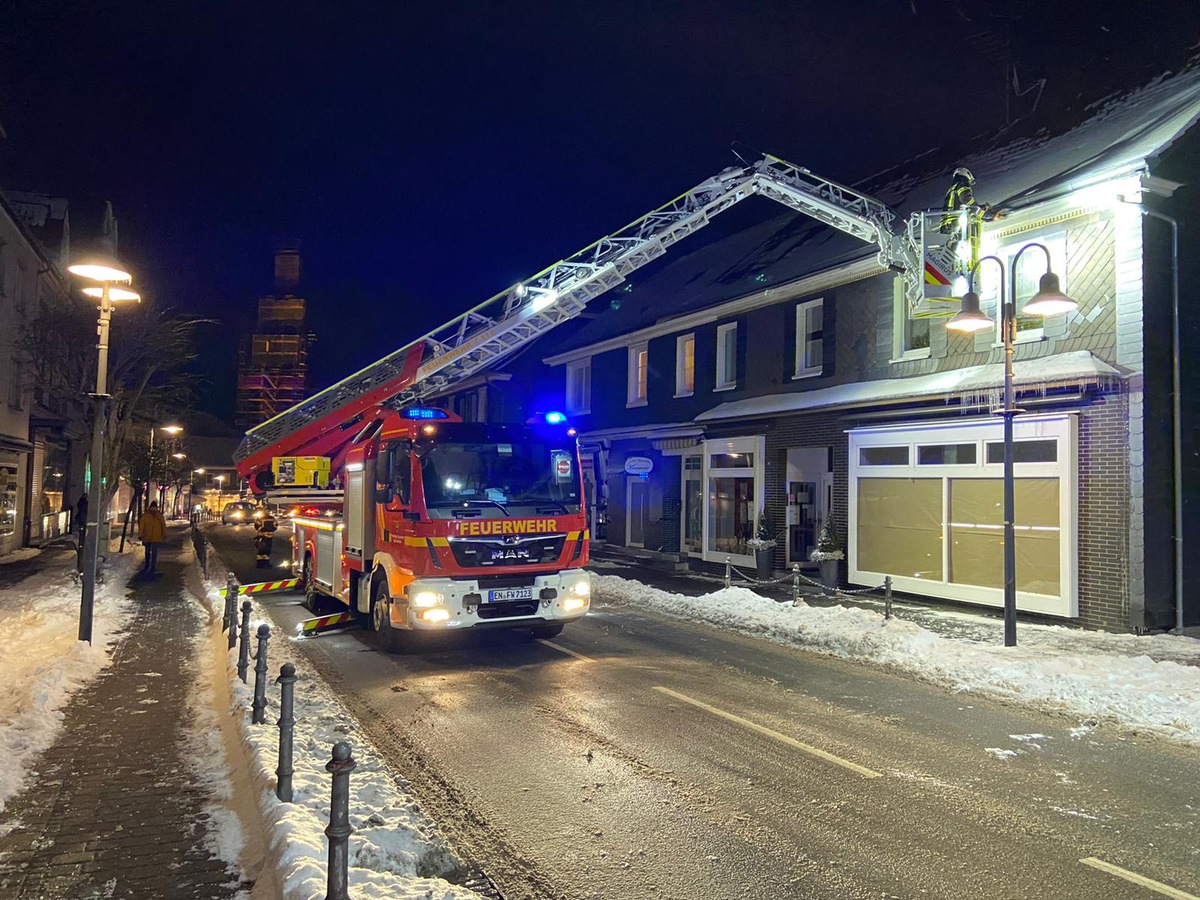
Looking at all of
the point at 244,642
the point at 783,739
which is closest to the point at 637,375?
the point at 244,642

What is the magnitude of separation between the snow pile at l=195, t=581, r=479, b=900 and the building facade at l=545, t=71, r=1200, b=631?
20.2ft

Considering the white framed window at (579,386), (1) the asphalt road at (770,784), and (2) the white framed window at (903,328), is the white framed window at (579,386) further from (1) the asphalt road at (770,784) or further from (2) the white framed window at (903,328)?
(1) the asphalt road at (770,784)

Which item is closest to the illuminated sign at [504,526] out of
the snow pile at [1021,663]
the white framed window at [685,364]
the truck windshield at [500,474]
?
the truck windshield at [500,474]

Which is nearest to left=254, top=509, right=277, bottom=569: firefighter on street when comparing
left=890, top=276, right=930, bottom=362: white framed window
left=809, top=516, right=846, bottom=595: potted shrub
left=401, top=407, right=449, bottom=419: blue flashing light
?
left=401, top=407, right=449, bottom=419: blue flashing light

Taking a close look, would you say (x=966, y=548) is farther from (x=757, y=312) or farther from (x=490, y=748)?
(x=490, y=748)

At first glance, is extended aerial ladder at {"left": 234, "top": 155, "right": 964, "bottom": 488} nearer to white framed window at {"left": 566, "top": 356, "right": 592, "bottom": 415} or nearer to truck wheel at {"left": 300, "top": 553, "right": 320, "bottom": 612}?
truck wheel at {"left": 300, "top": 553, "right": 320, "bottom": 612}

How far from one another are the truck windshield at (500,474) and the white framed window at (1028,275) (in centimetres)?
791

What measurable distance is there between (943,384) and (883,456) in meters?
2.21

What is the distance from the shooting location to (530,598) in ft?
35.3

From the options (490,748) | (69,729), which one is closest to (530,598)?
(490,748)

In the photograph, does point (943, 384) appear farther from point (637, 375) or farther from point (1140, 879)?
point (637, 375)

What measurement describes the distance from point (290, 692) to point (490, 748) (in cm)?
210

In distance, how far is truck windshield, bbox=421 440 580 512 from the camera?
10.6m

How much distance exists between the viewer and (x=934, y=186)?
19.1m
